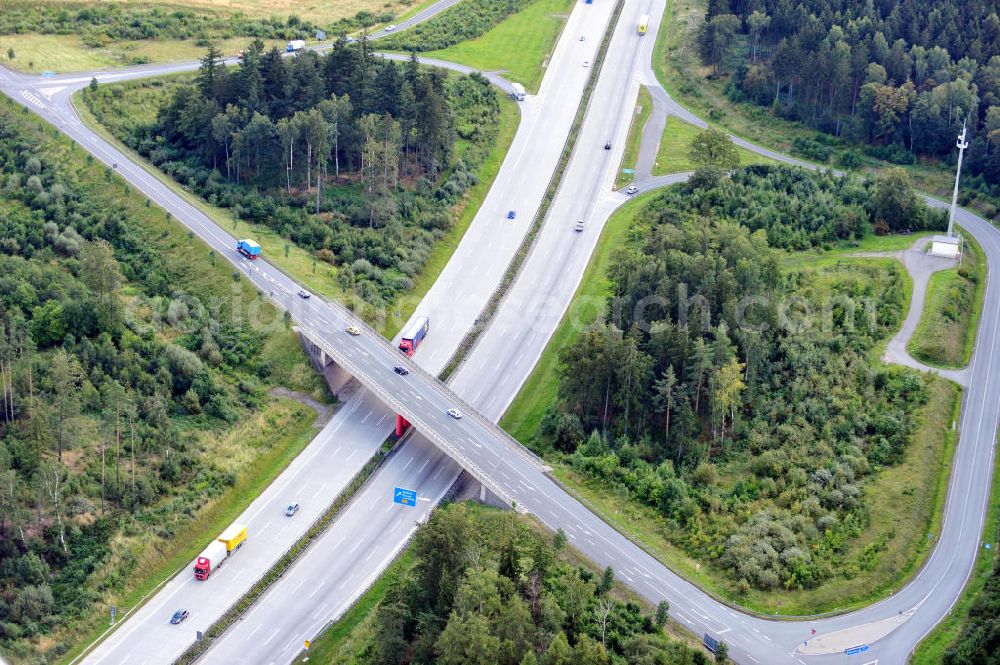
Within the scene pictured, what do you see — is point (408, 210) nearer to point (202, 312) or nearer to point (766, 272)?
point (202, 312)

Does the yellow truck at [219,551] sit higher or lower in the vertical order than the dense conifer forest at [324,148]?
lower

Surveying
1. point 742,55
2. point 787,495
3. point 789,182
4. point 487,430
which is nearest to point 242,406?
point 487,430

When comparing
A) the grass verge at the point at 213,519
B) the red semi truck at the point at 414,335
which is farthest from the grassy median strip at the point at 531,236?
the grass verge at the point at 213,519

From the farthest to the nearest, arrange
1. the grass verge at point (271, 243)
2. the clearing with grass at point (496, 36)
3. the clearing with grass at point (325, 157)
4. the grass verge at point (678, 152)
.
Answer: the clearing with grass at point (496, 36)
the grass verge at point (678, 152)
the clearing with grass at point (325, 157)
the grass verge at point (271, 243)

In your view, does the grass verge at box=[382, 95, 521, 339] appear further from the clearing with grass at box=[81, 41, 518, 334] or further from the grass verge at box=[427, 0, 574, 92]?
the grass verge at box=[427, 0, 574, 92]

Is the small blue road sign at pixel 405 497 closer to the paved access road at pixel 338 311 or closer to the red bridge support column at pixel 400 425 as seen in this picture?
the paved access road at pixel 338 311

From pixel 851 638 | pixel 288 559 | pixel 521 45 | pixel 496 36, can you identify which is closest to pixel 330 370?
pixel 288 559

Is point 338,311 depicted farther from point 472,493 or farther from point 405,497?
point 472,493
